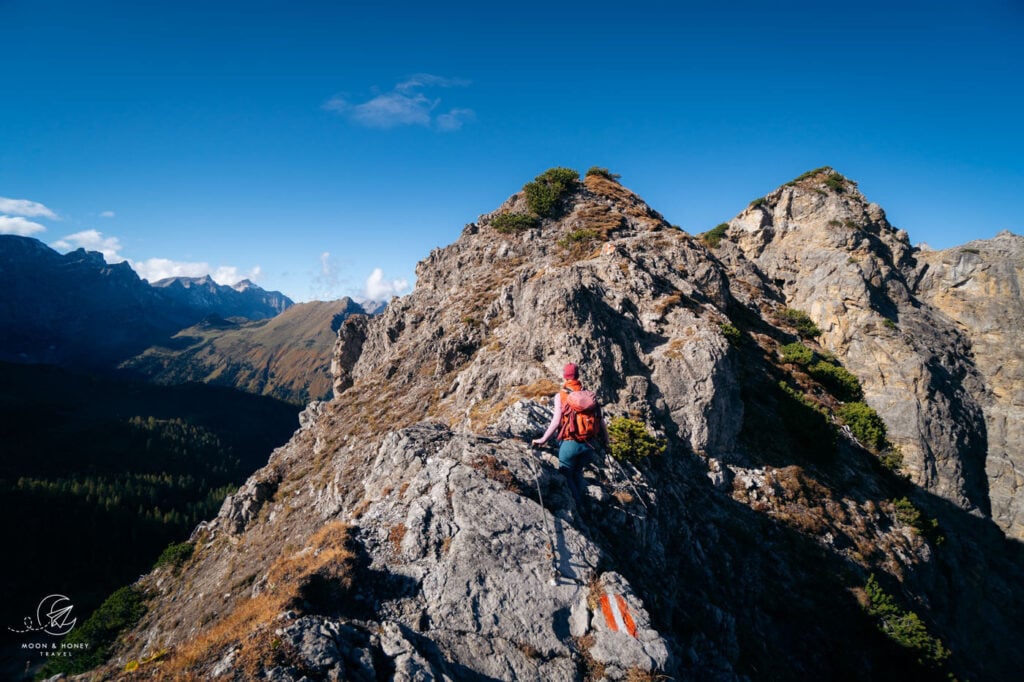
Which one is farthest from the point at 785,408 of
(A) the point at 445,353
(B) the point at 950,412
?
(B) the point at 950,412

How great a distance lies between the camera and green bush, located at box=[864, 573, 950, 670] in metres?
17.8

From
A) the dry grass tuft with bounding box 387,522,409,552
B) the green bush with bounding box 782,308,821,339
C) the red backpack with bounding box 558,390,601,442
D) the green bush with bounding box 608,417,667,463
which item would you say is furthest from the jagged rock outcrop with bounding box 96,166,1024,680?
the green bush with bounding box 782,308,821,339

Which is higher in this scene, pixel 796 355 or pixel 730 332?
pixel 796 355

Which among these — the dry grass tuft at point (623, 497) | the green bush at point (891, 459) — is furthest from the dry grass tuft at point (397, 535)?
the green bush at point (891, 459)

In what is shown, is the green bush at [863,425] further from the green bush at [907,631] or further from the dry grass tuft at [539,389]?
the dry grass tuft at [539,389]

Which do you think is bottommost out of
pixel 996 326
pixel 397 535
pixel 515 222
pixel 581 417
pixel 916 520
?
pixel 916 520

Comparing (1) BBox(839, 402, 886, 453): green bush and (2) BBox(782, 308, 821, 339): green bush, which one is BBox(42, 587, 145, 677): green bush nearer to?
(1) BBox(839, 402, 886, 453): green bush

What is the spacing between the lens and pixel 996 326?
163 ft

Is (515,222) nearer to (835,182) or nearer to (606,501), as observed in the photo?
(606,501)

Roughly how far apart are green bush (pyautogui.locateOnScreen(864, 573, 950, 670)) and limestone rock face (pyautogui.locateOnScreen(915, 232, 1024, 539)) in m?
40.2

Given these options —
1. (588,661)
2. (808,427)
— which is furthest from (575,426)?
(808,427)

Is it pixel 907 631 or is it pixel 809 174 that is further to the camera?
pixel 809 174

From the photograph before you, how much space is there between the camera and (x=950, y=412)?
4234 cm

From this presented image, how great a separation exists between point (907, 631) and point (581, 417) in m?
19.2
